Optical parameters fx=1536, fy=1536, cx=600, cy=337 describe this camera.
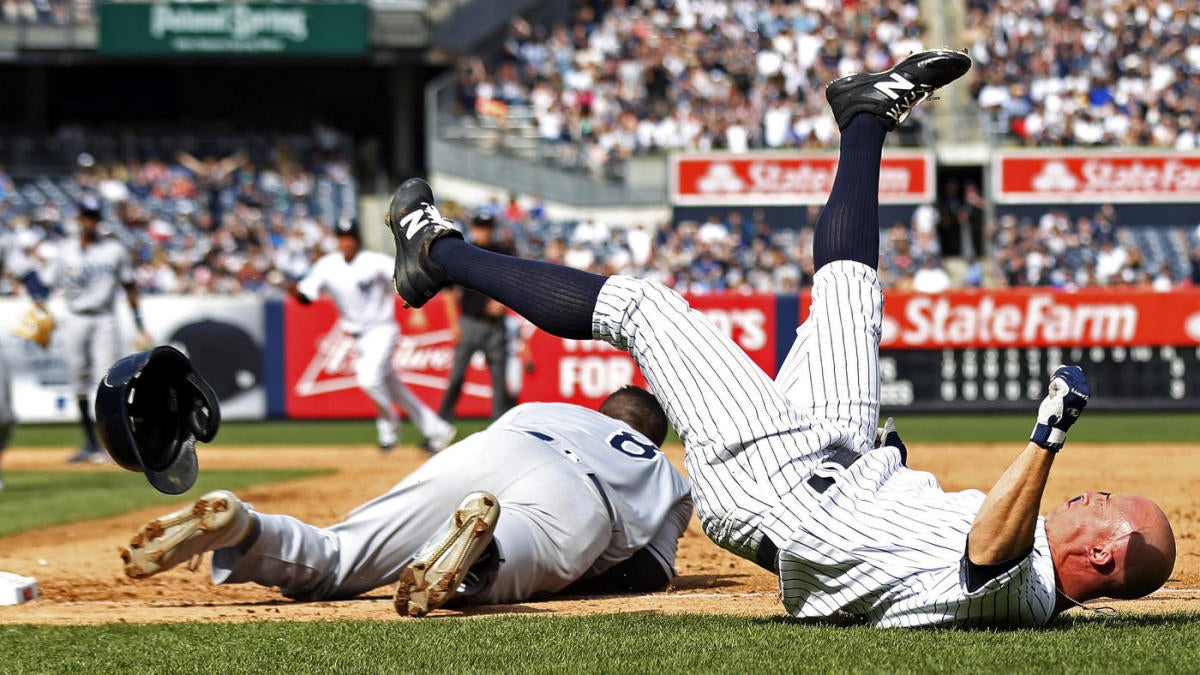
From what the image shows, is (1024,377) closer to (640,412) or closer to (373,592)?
(640,412)

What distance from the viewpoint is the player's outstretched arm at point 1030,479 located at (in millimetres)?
3848

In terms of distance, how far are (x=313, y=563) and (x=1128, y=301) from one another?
45.9ft

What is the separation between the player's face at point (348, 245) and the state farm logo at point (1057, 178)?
593 inches

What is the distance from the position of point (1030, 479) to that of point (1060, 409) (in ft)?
0.63

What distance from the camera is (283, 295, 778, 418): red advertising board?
683 inches

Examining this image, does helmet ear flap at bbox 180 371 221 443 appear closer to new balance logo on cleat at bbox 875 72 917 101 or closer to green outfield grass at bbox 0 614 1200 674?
green outfield grass at bbox 0 614 1200 674

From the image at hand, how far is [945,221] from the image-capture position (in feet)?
81.5

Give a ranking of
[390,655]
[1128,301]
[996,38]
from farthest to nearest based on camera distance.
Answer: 1. [996,38]
2. [1128,301]
3. [390,655]

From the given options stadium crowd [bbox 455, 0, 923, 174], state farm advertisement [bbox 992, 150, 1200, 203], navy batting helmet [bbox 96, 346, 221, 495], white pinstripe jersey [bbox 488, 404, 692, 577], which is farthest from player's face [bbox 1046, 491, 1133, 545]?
state farm advertisement [bbox 992, 150, 1200, 203]

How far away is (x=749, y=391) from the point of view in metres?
4.34

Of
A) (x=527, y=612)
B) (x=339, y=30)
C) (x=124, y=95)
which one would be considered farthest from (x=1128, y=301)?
(x=124, y=95)

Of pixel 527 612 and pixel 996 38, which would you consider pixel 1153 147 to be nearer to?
pixel 996 38

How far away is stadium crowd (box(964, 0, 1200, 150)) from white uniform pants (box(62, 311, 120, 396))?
652 inches

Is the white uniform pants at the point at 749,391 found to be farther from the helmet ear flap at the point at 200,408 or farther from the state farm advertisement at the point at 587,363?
the state farm advertisement at the point at 587,363
